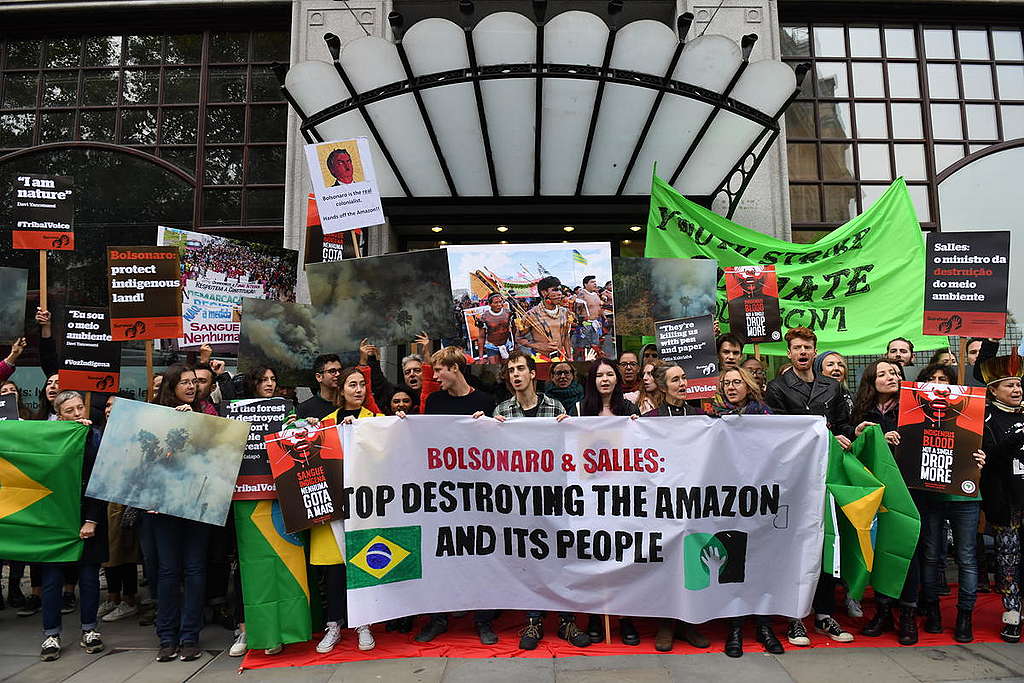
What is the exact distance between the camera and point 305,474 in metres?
4.68

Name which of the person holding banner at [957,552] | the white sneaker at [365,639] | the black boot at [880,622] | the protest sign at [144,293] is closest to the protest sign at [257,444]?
the white sneaker at [365,639]

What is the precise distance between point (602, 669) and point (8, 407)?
521cm

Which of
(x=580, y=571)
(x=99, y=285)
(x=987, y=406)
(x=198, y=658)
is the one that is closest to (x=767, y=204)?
(x=987, y=406)

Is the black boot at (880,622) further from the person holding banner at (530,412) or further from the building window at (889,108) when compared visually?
the building window at (889,108)

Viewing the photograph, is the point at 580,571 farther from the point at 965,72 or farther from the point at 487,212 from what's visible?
the point at 965,72

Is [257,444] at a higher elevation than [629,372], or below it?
below

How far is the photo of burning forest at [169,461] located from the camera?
463 cm

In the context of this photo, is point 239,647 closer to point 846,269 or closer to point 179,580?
point 179,580

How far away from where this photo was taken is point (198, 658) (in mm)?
4688

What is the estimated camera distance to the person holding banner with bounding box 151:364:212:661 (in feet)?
15.4

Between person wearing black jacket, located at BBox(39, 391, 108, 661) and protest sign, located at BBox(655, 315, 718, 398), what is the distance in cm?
437

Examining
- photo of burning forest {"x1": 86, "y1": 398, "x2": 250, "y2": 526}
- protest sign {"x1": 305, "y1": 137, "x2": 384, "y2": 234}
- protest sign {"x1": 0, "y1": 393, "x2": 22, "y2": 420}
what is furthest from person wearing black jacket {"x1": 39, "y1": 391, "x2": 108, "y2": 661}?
protest sign {"x1": 305, "y1": 137, "x2": 384, "y2": 234}

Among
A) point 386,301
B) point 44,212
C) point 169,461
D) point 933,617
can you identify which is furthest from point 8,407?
point 933,617

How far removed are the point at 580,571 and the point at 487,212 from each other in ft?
17.5
